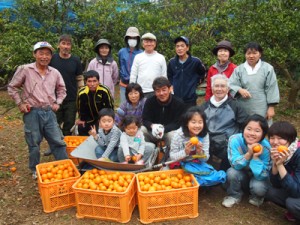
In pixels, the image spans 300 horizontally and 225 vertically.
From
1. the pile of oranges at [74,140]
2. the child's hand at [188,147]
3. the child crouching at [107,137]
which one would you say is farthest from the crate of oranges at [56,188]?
the child's hand at [188,147]

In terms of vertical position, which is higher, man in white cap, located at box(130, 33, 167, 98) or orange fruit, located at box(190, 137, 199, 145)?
man in white cap, located at box(130, 33, 167, 98)

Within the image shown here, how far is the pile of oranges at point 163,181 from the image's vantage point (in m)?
3.52

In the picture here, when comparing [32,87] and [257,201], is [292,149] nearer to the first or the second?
[257,201]

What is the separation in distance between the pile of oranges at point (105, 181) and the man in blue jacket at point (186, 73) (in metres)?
1.99

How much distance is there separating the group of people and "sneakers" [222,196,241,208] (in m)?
0.01

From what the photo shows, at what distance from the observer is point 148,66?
5.32 m

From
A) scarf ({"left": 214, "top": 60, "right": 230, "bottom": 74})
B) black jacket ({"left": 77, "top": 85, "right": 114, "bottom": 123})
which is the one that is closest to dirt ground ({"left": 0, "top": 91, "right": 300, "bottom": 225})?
black jacket ({"left": 77, "top": 85, "right": 114, "bottom": 123})

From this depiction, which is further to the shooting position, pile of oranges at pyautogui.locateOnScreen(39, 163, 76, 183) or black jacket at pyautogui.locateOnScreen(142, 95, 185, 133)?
black jacket at pyautogui.locateOnScreen(142, 95, 185, 133)

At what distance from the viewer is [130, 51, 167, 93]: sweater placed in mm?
5324

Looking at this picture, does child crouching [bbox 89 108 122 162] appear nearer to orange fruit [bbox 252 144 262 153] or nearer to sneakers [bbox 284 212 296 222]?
orange fruit [bbox 252 144 262 153]

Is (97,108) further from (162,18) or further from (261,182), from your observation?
(162,18)

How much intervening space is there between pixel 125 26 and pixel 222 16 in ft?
10.7

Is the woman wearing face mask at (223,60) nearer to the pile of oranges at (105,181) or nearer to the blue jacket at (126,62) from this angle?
the blue jacket at (126,62)

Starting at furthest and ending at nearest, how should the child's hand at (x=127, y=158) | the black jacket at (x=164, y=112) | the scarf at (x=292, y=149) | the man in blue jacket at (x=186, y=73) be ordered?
the man in blue jacket at (x=186, y=73) < the black jacket at (x=164, y=112) < the child's hand at (x=127, y=158) < the scarf at (x=292, y=149)
